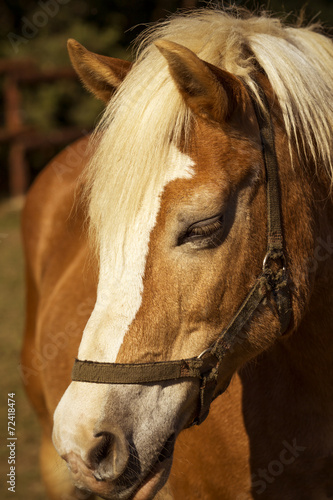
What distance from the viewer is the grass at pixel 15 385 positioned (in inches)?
140

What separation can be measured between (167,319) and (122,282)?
160 millimetres

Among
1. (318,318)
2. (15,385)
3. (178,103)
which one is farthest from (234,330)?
(15,385)

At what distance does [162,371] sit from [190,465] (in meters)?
0.74

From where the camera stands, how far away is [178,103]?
154cm

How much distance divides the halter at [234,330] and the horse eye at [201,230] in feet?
0.69

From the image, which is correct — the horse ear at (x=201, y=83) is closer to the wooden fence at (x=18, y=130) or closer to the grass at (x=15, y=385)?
the grass at (x=15, y=385)

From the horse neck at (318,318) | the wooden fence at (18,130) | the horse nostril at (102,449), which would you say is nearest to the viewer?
the horse nostril at (102,449)

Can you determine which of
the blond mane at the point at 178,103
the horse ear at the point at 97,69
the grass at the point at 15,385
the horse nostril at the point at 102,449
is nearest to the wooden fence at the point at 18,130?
the grass at the point at 15,385

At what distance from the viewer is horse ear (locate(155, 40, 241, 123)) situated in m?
1.37

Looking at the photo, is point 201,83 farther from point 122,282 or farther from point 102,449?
point 102,449

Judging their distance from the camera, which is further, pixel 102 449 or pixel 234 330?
pixel 234 330

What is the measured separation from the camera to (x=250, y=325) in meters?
1.57

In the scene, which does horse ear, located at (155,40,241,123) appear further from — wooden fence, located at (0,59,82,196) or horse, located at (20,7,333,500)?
wooden fence, located at (0,59,82,196)

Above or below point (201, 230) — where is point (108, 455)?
below
